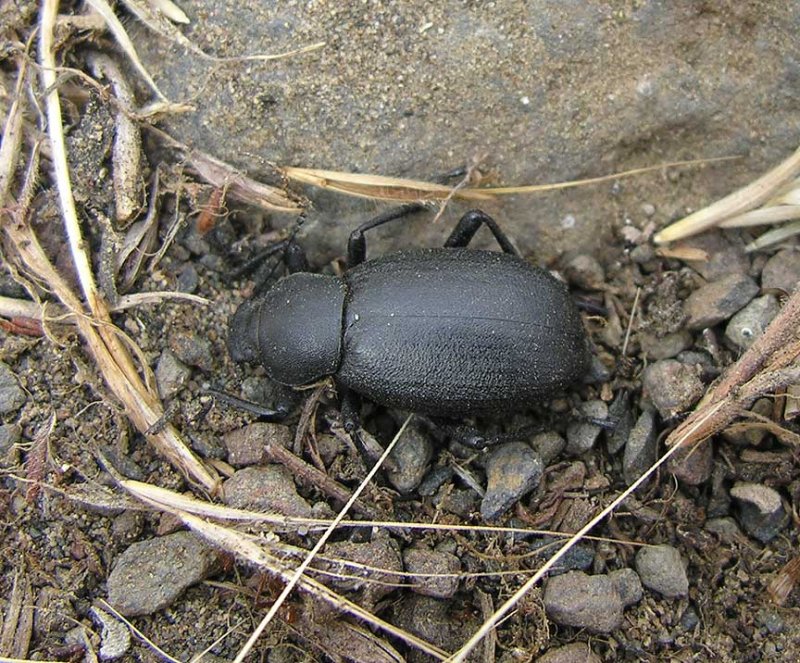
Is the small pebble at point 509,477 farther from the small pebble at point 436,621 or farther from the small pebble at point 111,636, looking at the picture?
the small pebble at point 111,636

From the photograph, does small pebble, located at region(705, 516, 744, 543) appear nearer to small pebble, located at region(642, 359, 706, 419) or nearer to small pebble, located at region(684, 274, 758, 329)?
small pebble, located at region(642, 359, 706, 419)

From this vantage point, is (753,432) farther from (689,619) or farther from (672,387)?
(689,619)

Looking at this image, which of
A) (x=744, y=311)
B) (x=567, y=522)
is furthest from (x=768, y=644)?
(x=744, y=311)

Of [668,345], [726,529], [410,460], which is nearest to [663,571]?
[726,529]

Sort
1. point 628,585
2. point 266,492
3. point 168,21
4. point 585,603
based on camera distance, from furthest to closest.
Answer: point 168,21, point 266,492, point 628,585, point 585,603

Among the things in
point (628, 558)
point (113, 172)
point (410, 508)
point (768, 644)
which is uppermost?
point (113, 172)

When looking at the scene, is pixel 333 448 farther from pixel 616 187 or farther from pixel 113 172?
pixel 616 187
